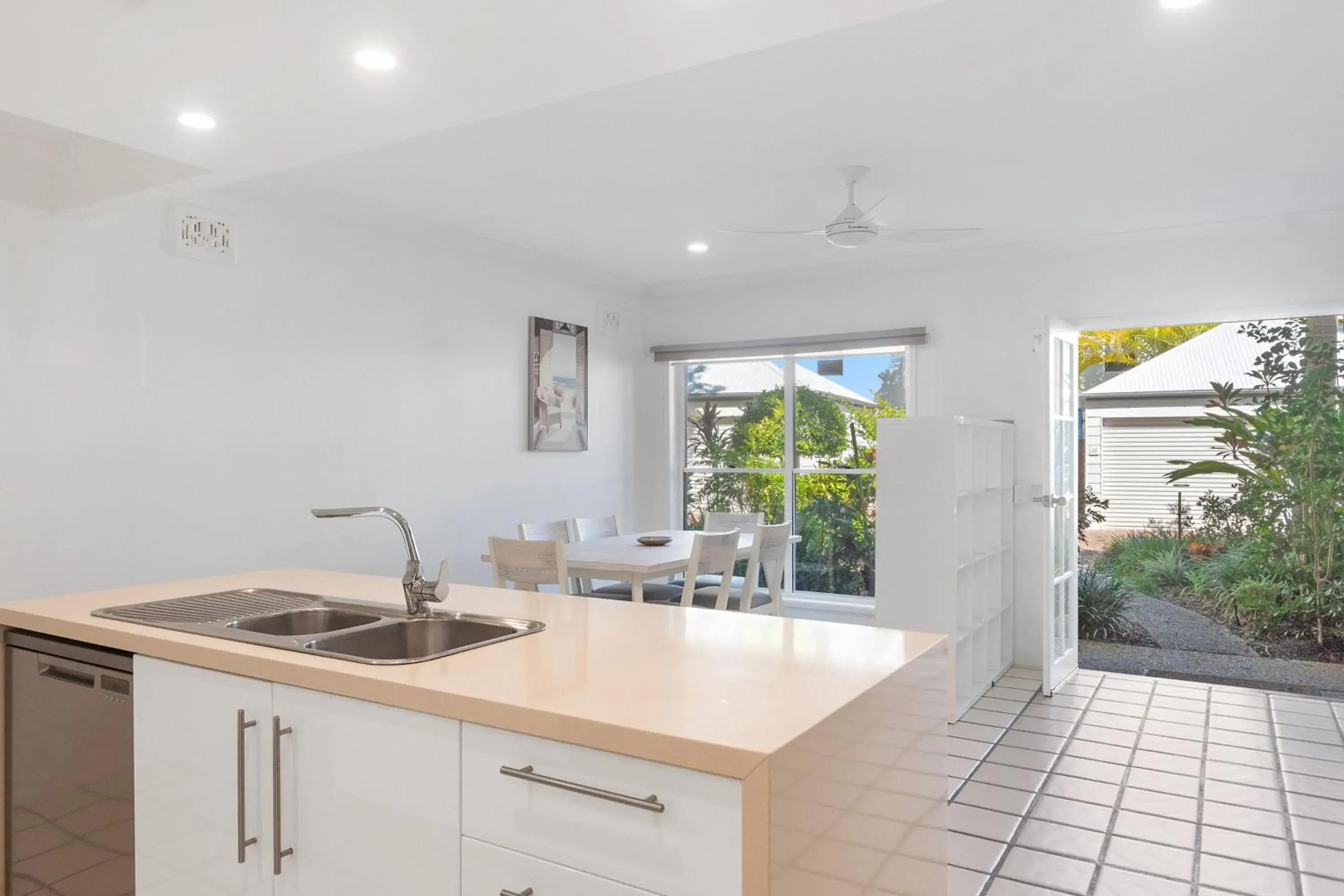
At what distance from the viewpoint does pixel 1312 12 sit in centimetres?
246

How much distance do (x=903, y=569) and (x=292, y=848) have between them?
10.5 ft

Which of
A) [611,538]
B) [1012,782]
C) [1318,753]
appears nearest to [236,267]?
[611,538]

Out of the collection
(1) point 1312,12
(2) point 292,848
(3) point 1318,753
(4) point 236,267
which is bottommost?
(3) point 1318,753

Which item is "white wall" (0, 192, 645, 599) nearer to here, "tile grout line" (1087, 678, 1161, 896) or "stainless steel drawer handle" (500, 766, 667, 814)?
"stainless steel drawer handle" (500, 766, 667, 814)

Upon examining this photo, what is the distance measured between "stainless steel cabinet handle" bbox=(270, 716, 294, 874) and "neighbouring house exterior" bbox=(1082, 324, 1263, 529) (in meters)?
7.80

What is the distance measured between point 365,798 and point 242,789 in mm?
325

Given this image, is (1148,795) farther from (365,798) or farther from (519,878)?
(365,798)

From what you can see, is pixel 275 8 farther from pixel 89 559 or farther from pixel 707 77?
pixel 89 559

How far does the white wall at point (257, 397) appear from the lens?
3.27m

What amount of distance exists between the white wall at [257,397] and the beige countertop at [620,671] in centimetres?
133

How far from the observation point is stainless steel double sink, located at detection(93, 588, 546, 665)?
6.01ft

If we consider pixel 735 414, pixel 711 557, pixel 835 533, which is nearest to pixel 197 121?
pixel 711 557

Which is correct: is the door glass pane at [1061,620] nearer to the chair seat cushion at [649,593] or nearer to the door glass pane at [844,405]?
the door glass pane at [844,405]

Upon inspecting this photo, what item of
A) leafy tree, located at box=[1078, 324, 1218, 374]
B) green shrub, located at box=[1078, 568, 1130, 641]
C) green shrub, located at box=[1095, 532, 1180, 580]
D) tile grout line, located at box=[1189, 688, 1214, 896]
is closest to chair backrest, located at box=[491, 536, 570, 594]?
tile grout line, located at box=[1189, 688, 1214, 896]
